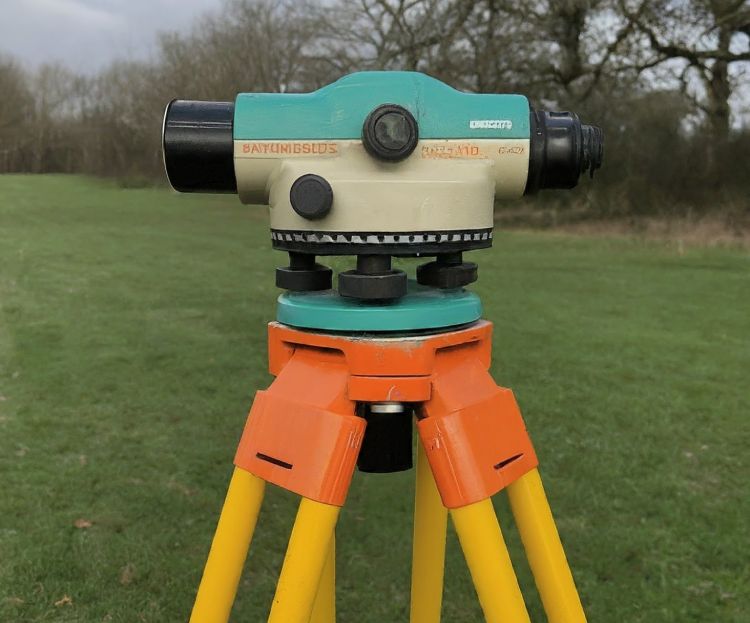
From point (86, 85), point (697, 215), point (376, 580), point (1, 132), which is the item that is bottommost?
point (376, 580)

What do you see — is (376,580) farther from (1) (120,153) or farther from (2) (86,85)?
(2) (86,85)

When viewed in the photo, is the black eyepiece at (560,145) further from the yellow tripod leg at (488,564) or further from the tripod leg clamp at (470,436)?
the yellow tripod leg at (488,564)

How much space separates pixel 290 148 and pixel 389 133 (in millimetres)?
144

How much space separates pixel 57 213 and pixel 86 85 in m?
26.9

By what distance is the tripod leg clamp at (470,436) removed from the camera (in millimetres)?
1021

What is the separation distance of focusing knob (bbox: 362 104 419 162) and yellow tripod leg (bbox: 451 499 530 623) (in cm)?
49

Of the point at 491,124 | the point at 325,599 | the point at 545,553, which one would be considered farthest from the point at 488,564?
the point at 491,124

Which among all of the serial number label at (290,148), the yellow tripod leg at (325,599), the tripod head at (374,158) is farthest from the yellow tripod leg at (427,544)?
the serial number label at (290,148)

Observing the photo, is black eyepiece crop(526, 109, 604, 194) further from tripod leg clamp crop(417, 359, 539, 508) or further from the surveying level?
tripod leg clamp crop(417, 359, 539, 508)

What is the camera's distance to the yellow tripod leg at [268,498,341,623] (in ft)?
3.29

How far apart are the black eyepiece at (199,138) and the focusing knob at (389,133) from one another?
0.65 feet

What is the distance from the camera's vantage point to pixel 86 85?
38406 mm

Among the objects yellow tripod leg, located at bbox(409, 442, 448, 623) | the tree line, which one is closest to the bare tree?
the tree line

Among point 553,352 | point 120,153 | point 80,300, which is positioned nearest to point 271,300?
point 80,300
